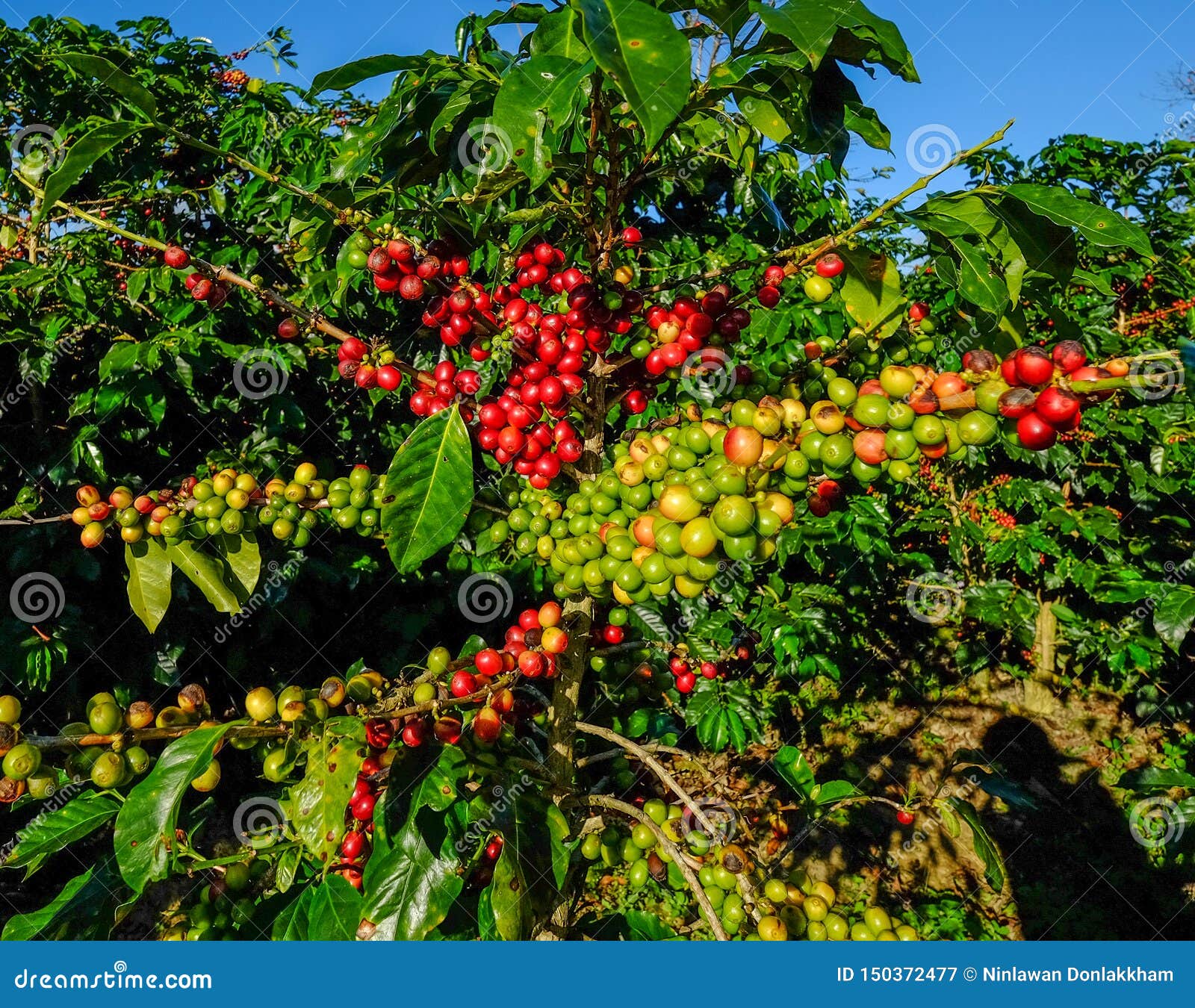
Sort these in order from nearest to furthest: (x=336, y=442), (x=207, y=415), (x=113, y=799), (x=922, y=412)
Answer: (x=922, y=412) < (x=113, y=799) < (x=207, y=415) < (x=336, y=442)

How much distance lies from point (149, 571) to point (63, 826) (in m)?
0.48

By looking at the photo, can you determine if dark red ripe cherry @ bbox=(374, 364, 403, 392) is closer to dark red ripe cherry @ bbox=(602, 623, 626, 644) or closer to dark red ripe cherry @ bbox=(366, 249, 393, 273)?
dark red ripe cherry @ bbox=(366, 249, 393, 273)

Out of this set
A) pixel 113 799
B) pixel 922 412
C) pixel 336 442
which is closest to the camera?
pixel 922 412

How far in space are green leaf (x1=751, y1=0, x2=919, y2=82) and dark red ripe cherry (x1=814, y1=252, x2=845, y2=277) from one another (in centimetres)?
29

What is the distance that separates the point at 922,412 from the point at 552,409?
0.60 m

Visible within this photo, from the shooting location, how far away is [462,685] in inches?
53.1

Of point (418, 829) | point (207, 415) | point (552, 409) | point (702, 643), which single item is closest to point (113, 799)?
point (418, 829)

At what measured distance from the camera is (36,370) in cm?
278

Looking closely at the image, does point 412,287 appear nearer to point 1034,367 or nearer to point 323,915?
point 1034,367

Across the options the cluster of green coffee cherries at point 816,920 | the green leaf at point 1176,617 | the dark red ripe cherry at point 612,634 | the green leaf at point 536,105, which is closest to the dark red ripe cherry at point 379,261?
the green leaf at point 536,105

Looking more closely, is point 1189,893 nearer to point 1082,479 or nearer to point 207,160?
point 1082,479

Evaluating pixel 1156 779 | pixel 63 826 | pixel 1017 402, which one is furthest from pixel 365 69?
pixel 1156 779

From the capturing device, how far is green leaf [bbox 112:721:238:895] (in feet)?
3.13

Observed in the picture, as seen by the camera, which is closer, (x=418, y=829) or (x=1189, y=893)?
(x=418, y=829)
